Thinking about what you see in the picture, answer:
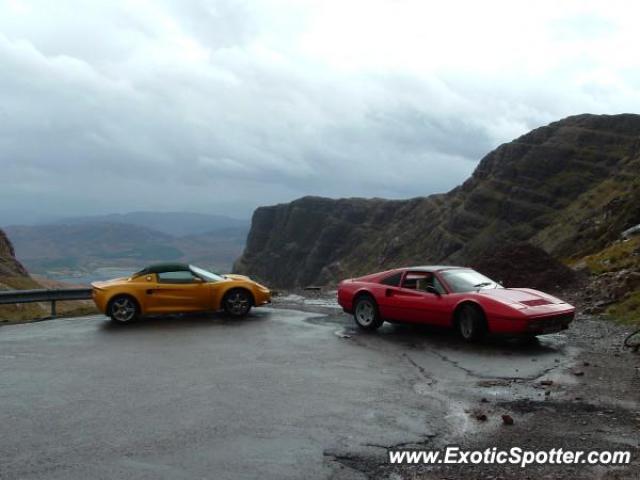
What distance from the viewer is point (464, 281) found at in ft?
40.4

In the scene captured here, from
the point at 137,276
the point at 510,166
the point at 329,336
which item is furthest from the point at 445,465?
the point at 510,166

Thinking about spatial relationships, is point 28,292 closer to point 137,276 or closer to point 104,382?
point 137,276

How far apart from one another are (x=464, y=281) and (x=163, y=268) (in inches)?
283

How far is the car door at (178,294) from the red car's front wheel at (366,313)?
3.80m

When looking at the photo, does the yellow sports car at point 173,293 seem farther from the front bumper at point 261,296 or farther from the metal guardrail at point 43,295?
the metal guardrail at point 43,295

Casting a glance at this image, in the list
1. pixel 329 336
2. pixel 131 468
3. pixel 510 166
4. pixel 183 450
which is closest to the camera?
pixel 131 468

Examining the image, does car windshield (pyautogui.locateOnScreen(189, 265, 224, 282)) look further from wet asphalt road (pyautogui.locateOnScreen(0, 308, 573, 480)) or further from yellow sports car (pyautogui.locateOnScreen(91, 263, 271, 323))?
wet asphalt road (pyautogui.locateOnScreen(0, 308, 573, 480))

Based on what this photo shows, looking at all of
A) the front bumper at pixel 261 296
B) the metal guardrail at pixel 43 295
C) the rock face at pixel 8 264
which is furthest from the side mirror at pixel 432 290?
the rock face at pixel 8 264

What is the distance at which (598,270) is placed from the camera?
18297mm

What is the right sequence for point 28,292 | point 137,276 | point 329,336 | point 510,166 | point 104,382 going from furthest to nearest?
point 510,166 → point 28,292 → point 137,276 → point 329,336 → point 104,382

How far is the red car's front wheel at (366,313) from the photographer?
13.2 metres

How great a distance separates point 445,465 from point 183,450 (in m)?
2.39

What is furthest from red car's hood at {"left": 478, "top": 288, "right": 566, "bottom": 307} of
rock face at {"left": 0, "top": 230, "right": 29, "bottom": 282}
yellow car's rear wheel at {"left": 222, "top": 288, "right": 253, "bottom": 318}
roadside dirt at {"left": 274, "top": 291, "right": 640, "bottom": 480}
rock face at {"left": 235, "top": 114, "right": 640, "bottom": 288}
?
rock face at {"left": 235, "top": 114, "right": 640, "bottom": 288}

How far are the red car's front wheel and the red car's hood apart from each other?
7.91 feet
